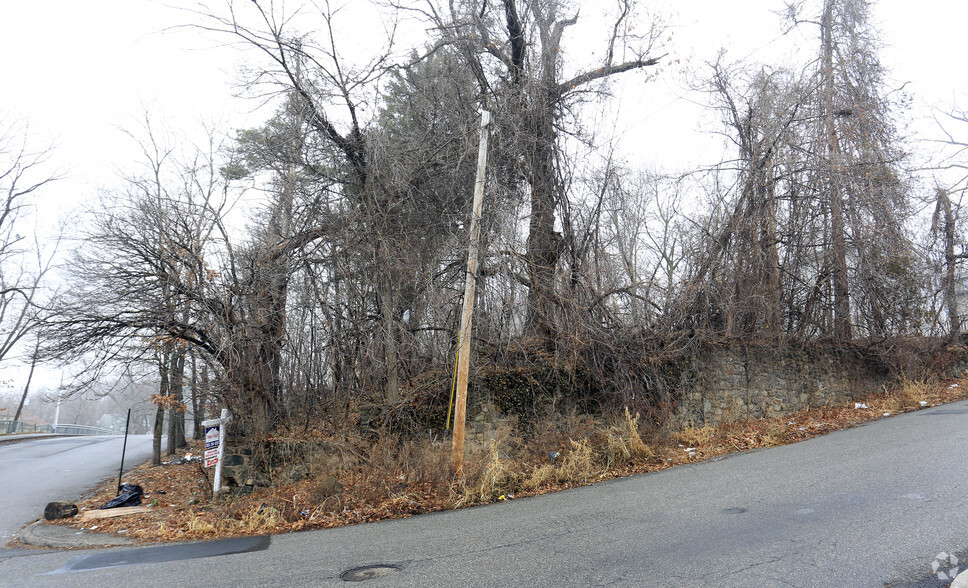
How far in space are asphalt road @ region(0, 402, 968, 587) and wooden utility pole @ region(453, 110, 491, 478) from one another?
1.30 metres

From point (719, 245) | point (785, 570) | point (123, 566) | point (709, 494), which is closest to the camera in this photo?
point (785, 570)

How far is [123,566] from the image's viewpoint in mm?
6625

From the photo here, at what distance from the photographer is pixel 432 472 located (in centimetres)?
948

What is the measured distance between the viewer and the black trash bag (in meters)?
10.4

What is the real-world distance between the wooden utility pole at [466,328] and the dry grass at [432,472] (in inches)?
19.6

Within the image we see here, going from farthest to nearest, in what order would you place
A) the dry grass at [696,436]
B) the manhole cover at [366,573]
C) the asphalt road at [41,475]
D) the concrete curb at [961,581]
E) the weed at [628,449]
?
1. the dry grass at [696,436]
2. the weed at [628,449]
3. the asphalt road at [41,475]
4. the manhole cover at [366,573]
5. the concrete curb at [961,581]

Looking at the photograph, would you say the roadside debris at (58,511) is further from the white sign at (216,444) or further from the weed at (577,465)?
the weed at (577,465)

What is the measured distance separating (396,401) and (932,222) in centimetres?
1883

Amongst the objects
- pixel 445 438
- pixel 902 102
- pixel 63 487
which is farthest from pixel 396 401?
pixel 902 102

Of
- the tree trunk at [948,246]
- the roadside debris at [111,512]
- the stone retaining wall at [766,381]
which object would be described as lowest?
the roadside debris at [111,512]

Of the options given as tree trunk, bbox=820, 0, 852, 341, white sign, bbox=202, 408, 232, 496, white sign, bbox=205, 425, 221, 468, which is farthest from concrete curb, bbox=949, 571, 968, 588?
tree trunk, bbox=820, 0, 852, 341

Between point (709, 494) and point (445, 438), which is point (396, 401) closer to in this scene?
point (445, 438)

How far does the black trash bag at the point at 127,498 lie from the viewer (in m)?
10.4

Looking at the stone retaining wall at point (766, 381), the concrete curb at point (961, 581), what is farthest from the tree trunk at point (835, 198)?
the concrete curb at point (961, 581)
